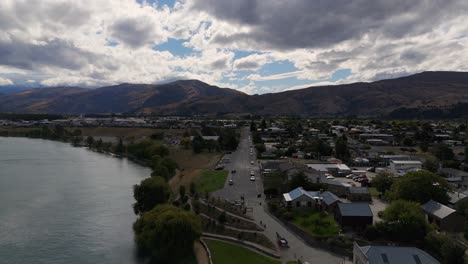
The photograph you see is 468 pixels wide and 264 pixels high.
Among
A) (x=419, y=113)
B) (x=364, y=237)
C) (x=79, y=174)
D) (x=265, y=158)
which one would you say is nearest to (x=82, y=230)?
(x=364, y=237)

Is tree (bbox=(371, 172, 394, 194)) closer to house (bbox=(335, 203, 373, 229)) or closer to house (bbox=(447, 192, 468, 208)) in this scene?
house (bbox=(447, 192, 468, 208))

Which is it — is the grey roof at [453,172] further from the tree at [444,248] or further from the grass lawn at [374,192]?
the tree at [444,248]

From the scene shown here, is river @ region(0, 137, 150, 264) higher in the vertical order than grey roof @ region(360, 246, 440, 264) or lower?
lower

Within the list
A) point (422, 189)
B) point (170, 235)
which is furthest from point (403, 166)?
point (170, 235)

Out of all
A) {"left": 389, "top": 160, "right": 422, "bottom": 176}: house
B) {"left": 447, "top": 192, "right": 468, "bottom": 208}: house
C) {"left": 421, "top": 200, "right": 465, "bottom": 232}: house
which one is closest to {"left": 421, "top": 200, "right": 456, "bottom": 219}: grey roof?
{"left": 421, "top": 200, "right": 465, "bottom": 232}: house

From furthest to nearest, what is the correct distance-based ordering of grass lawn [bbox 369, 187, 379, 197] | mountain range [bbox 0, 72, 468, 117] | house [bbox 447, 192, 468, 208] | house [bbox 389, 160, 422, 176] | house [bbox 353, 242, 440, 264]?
1. mountain range [bbox 0, 72, 468, 117]
2. house [bbox 389, 160, 422, 176]
3. grass lawn [bbox 369, 187, 379, 197]
4. house [bbox 447, 192, 468, 208]
5. house [bbox 353, 242, 440, 264]

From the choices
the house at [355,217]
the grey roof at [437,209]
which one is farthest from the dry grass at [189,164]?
the grey roof at [437,209]
